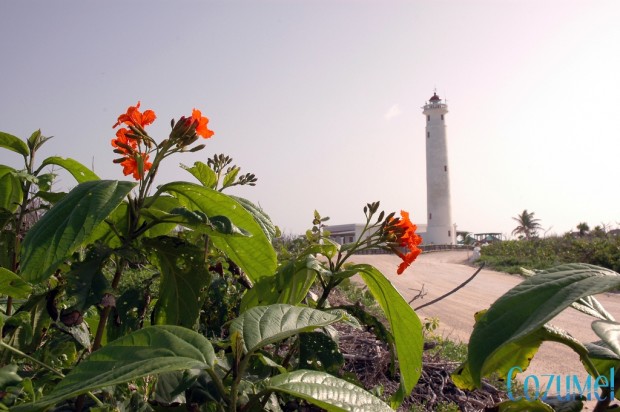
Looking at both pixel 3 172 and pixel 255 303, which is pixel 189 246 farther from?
pixel 3 172

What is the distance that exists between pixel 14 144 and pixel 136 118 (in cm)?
43

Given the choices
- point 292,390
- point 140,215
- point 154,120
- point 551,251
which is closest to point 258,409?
point 292,390

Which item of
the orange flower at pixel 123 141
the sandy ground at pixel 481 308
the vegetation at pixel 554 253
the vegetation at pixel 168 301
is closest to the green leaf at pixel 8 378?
the vegetation at pixel 168 301

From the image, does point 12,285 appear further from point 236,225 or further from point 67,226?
point 236,225

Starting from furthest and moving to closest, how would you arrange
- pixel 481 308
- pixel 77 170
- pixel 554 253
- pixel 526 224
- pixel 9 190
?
pixel 526 224
pixel 554 253
pixel 481 308
pixel 9 190
pixel 77 170

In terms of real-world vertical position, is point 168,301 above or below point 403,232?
below

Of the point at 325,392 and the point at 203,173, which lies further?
the point at 203,173

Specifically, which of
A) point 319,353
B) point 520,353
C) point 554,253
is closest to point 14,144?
point 319,353

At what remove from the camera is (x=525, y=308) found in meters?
0.67

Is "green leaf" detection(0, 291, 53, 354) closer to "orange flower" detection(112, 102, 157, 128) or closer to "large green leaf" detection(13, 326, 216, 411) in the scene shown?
"orange flower" detection(112, 102, 157, 128)

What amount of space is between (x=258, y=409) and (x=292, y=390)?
19 cm

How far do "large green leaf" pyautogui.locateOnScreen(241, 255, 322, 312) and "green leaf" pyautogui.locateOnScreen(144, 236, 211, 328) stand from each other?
114 millimetres

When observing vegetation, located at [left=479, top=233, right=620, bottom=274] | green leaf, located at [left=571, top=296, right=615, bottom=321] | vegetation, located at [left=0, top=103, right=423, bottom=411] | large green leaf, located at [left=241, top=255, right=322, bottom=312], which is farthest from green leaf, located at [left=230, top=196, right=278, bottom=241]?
vegetation, located at [left=479, top=233, right=620, bottom=274]

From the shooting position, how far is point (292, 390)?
691mm
